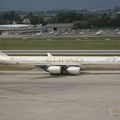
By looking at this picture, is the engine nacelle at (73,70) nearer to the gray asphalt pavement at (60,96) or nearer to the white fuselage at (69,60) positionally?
the gray asphalt pavement at (60,96)

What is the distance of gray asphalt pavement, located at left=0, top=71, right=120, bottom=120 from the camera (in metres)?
37.9

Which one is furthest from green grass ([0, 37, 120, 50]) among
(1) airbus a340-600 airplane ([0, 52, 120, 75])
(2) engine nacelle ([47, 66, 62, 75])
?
(2) engine nacelle ([47, 66, 62, 75])

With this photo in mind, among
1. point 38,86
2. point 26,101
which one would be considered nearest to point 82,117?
point 26,101

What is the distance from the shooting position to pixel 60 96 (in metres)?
45.6

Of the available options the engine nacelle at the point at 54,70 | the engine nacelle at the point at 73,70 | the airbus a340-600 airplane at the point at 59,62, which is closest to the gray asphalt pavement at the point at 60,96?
the engine nacelle at the point at 54,70

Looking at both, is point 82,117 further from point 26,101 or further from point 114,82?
point 114,82

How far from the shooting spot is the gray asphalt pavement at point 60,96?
124 feet

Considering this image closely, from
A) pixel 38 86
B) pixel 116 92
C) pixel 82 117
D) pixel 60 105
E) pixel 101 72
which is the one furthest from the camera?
pixel 101 72

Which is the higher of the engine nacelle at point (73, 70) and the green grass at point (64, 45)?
the engine nacelle at point (73, 70)

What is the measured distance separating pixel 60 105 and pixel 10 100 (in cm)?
549

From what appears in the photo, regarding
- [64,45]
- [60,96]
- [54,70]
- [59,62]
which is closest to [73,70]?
[54,70]

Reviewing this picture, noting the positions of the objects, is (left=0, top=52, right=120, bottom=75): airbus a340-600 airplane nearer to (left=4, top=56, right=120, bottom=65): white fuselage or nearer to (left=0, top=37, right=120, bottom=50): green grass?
(left=4, top=56, right=120, bottom=65): white fuselage

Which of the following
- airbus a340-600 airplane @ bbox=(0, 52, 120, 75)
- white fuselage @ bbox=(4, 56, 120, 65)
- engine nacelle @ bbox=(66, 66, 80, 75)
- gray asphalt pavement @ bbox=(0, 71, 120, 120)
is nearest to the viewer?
gray asphalt pavement @ bbox=(0, 71, 120, 120)

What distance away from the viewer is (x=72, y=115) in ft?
123
